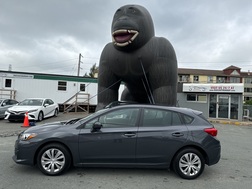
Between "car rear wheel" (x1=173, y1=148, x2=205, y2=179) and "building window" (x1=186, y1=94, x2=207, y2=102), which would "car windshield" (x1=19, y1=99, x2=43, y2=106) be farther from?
"building window" (x1=186, y1=94, x2=207, y2=102)

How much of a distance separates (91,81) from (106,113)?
48.2 feet

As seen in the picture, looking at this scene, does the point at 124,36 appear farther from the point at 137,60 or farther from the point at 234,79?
the point at 234,79

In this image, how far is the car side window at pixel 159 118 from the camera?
3953 millimetres

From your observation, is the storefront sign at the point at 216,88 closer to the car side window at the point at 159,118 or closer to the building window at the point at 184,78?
the car side window at the point at 159,118

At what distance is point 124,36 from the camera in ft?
16.2

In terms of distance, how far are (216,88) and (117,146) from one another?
1504 cm

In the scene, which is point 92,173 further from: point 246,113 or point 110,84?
point 246,113

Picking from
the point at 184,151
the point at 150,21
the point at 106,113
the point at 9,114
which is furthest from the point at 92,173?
the point at 9,114

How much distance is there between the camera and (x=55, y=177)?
3.69m

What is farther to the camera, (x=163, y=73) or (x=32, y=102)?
(x=32, y=102)

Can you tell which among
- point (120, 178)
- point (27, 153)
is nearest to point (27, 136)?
point (27, 153)

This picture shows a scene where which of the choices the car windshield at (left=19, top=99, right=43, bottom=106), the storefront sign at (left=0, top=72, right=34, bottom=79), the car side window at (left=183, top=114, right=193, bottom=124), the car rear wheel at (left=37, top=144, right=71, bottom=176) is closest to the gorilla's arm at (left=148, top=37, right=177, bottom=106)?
the car side window at (left=183, top=114, right=193, bottom=124)

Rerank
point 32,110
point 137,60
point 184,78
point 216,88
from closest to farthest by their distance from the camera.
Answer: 1. point 137,60
2. point 32,110
3. point 216,88
4. point 184,78

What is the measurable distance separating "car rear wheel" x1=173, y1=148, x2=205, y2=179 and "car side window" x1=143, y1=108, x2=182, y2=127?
578 mm
